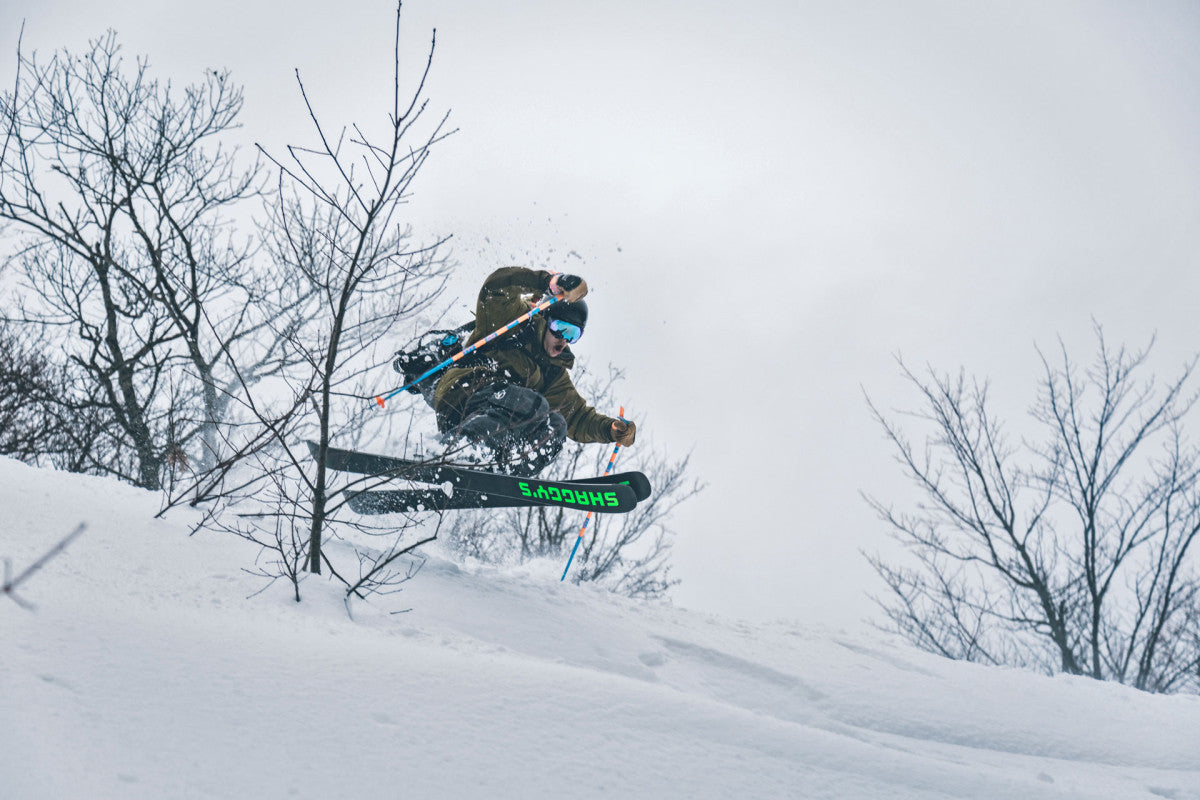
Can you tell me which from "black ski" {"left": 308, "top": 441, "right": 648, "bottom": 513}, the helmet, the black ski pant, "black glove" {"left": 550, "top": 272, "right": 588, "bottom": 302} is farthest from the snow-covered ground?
"black glove" {"left": 550, "top": 272, "right": 588, "bottom": 302}

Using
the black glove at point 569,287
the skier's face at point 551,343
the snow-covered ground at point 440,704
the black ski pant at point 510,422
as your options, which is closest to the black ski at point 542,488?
the black ski pant at point 510,422

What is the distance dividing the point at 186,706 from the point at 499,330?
3.67 meters

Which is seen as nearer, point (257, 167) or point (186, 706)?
point (186, 706)

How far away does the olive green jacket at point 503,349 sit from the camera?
5.20m

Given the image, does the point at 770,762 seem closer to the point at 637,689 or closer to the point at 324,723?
the point at 637,689

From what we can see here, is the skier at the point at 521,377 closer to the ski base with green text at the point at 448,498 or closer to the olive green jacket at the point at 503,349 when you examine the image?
the olive green jacket at the point at 503,349

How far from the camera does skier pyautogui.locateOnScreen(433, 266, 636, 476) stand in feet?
16.6

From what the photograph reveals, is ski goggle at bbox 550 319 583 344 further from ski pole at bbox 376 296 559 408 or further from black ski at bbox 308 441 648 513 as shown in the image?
black ski at bbox 308 441 648 513

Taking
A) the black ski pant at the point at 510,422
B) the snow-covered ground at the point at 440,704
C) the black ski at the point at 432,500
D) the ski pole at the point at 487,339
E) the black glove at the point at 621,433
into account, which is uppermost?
the ski pole at the point at 487,339

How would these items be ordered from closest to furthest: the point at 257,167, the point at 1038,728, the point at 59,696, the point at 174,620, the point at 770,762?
the point at 59,696
the point at 770,762
the point at 174,620
the point at 1038,728
the point at 257,167

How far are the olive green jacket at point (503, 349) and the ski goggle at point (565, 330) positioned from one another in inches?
3.7

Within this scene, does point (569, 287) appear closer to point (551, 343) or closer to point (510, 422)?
point (551, 343)

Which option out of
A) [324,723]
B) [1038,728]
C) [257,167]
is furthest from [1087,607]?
[257,167]

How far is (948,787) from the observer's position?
2441 millimetres
